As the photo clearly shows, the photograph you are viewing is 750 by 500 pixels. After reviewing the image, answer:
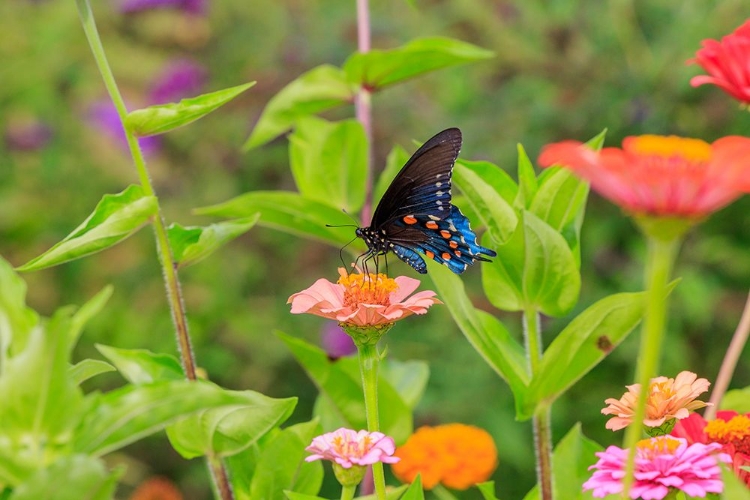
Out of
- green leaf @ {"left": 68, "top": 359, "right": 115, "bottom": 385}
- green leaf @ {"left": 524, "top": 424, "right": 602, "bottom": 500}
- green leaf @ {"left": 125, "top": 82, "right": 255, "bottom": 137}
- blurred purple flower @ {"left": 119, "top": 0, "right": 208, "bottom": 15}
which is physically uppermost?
blurred purple flower @ {"left": 119, "top": 0, "right": 208, "bottom": 15}

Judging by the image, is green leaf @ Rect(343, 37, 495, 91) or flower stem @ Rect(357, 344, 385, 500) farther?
green leaf @ Rect(343, 37, 495, 91)

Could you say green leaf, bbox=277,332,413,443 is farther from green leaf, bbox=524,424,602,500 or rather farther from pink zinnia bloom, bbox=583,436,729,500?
pink zinnia bloom, bbox=583,436,729,500

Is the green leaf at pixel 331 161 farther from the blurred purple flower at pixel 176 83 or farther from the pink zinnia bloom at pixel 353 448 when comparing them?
the blurred purple flower at pixel 176 83

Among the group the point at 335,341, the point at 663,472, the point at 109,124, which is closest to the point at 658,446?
the point at 663,472

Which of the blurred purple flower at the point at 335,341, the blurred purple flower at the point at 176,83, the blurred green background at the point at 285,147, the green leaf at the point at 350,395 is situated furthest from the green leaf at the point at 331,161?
the blurred purple flower at the point at 176,83

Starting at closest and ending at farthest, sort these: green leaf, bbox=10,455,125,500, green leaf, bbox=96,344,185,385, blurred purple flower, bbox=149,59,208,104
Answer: green leaf, bbox=10,455,125,500
green leaf, bbox=96,344,185,385
blurred purple flower, bbox=149,59,208,104

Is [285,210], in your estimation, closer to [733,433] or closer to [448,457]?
[448,457]

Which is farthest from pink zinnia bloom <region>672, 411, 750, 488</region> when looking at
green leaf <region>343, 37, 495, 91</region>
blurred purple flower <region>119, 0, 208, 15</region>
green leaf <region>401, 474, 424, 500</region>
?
blurred purple flower <region>119, 0, 208, 15</region>
